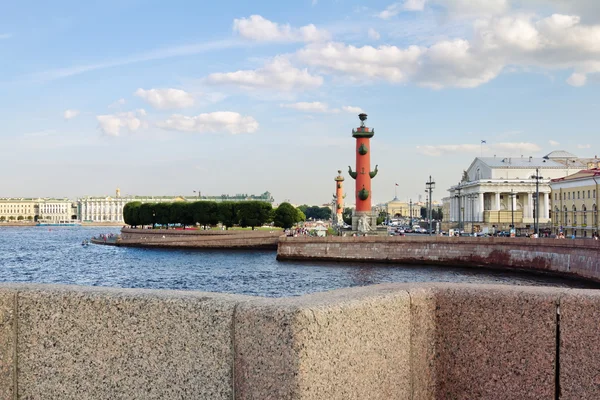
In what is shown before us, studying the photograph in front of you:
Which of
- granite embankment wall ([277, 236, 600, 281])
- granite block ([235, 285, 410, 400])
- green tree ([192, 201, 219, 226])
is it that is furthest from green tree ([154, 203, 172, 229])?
granite block ([235, 285, 410, 400])

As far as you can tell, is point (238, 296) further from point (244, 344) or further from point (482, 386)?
point (482, 386)

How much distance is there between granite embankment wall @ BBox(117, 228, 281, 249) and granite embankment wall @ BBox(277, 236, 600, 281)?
1244 centimetres

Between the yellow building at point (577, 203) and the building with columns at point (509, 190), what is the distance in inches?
801

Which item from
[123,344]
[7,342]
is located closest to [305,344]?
[123,344]

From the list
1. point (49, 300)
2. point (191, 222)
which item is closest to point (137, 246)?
point (191, 222)

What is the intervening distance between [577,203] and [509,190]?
95.0 feet

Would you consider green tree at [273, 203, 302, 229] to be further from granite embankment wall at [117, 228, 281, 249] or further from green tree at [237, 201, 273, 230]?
granite embankment wall at [117, 228, 281, 249]

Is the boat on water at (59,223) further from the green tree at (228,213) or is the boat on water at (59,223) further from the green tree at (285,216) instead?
the green tree at (285,216)

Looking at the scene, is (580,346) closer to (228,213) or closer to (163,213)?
(228,213)

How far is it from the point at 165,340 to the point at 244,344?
0.33 metres

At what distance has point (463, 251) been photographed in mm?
35875

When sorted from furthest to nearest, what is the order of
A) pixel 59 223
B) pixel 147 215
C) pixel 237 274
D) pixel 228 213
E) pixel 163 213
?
pixel 59 223, pixel 147 215, pixel 163 213, pixel 228 213, pixel 237 274

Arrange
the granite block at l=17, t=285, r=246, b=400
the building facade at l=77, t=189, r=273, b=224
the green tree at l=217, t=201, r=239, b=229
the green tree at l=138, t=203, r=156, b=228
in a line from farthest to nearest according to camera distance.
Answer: the building facade at l=77, t=189, r=273, b=224, the green tree at l=138, t=203, r=156, b=228, the green tree at l=217, t=201, r=239, b=229, the granite block at l=17, t=285, r=246, b=400

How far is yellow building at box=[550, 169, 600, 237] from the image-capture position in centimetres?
4278
